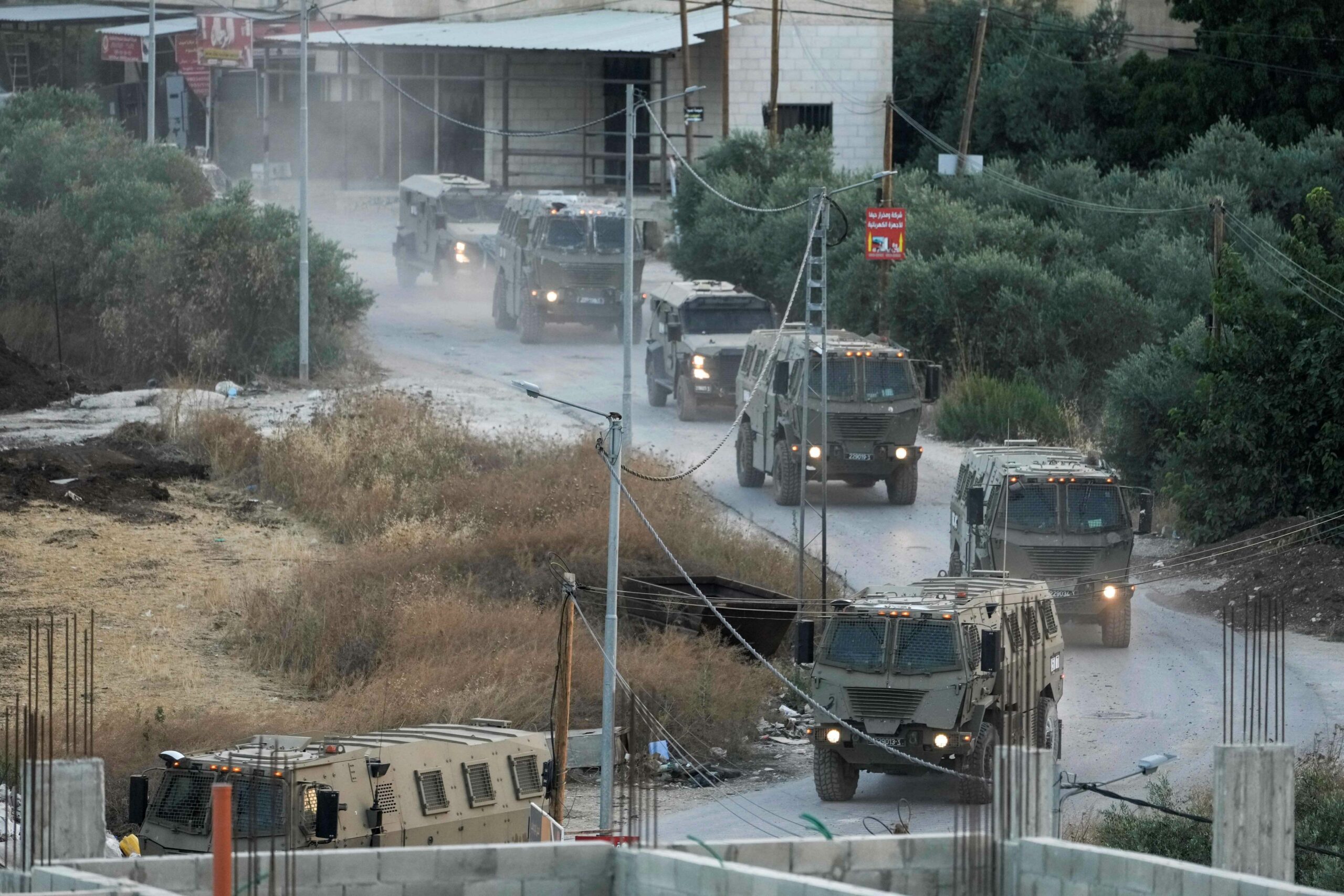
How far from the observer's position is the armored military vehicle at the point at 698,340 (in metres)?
35.1

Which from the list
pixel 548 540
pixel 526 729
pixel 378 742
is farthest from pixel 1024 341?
pixel 378 742

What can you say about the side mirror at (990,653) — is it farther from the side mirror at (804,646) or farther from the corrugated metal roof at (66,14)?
the corrugated metal roof at (66,14)

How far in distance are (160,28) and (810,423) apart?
4376cm

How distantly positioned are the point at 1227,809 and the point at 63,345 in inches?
1421

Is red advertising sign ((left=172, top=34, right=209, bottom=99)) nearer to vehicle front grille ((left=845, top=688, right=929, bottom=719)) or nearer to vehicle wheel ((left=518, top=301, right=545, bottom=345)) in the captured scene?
vehicle wheel ((left=518, top=301, right=545, bottom=345))

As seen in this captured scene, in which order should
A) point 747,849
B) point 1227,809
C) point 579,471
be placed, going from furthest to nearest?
point 579,471 < point 1227,809 < point 747,849

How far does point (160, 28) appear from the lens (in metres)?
67.0

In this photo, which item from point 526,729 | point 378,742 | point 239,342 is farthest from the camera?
point 239,342

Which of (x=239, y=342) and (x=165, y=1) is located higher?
(x=165, y=1)

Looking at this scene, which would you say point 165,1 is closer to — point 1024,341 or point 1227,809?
Answer: point 1024,341

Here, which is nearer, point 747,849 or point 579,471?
point 747,849

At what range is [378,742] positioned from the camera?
17.3 m

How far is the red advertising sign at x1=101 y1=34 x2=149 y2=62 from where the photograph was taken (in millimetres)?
60094

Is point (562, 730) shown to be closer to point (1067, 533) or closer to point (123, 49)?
point (1067, 533)
